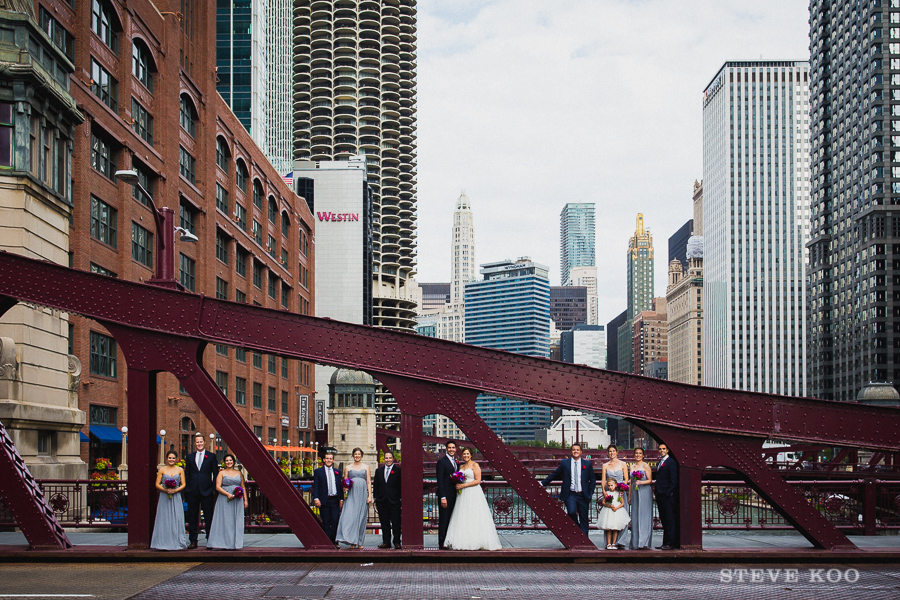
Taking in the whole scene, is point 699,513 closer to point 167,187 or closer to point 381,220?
point 167,187

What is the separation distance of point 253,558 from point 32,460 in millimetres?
12122

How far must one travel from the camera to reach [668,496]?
48.3 feet

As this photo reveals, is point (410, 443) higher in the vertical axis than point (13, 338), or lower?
lower

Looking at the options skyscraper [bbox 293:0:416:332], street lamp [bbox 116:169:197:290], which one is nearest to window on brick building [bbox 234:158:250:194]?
street lamp [bbox 116:169:197:290]

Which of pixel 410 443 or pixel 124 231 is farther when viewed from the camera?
pixel 124 231

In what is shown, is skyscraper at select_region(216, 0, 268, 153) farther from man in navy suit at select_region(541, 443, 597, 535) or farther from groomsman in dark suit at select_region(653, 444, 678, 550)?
groomsman in dark suit at select_region(653, 444, 678, 550)

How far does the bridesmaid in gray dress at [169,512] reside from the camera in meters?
14.0

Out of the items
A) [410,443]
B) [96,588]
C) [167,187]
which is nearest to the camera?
[96,588]

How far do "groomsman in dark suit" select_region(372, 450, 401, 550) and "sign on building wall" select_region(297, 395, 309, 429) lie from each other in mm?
66508

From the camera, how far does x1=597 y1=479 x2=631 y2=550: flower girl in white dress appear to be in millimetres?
15008

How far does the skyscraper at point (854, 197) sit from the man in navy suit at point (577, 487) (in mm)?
124326

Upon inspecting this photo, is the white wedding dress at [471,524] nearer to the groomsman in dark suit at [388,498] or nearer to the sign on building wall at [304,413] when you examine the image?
the groomsman in dark suit at [388,498]

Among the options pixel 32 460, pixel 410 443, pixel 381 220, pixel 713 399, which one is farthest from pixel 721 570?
pixel 381 220

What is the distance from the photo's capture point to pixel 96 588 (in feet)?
36.8
